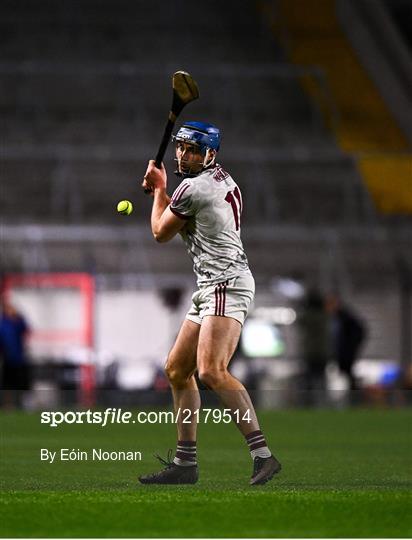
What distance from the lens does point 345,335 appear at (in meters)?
19.5

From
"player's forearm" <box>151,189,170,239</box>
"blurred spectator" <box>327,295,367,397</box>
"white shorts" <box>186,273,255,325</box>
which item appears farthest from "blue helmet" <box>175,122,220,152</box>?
"blurred spectator" <box>327,295,367,397</box>

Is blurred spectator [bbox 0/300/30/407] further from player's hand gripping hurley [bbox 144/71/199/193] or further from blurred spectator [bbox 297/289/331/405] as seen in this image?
player's hand gripping hurley [bbox 144/71/199/193]

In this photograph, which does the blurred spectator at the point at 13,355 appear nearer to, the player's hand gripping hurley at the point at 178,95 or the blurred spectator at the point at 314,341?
the blurred spectator at the point at 314,341

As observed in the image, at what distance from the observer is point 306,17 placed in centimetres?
2831

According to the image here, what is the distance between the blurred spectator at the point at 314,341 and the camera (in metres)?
19.1

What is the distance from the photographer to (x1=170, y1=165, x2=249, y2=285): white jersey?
7836 mm

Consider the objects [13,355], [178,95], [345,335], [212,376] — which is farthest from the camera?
[345,335]

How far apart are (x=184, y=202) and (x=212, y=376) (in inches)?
34.6

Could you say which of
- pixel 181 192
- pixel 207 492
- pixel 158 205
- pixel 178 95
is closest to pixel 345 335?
pixel 178 95

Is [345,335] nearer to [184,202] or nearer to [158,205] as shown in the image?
[158,205]

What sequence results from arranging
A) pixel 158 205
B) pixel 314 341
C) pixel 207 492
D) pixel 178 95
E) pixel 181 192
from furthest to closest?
pixel 314 341 → pixel 178 95 → pixel 158 205 → pixel 181 192 → pixel 207 492

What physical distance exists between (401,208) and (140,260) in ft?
14.0

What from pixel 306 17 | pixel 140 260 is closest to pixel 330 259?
pixel 140 260

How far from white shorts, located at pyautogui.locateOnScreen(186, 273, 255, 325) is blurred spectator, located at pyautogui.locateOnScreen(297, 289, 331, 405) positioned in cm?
1122
